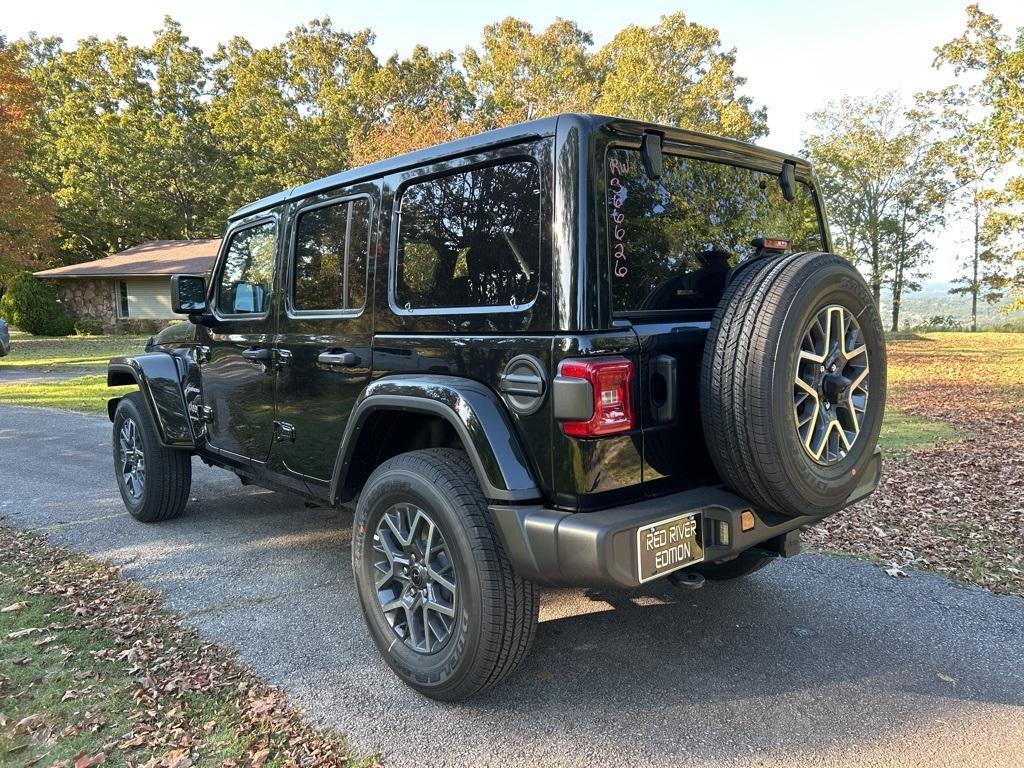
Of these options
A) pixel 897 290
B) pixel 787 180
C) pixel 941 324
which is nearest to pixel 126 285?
pixel 787 180

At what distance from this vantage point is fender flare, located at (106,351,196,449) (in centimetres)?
448

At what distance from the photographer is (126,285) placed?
97.7 feet

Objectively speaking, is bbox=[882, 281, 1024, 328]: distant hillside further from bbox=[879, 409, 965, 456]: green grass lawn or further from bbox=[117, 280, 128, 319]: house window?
bbox=[117, 280, 128, 319]: house window

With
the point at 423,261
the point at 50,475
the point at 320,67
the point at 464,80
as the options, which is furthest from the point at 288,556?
the point at 320,67

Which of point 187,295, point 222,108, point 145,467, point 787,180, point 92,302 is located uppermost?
point 222,108

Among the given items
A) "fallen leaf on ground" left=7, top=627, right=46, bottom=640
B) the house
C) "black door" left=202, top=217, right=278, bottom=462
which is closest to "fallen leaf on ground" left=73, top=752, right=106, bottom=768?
"fallen leaf on ground" left=7, top=627, right=46, bottom=640

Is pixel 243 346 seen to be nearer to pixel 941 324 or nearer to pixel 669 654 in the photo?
pixel 669 654

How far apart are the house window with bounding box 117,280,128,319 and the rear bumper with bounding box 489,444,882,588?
106ft

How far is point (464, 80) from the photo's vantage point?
34.1 m

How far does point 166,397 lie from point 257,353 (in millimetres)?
1149

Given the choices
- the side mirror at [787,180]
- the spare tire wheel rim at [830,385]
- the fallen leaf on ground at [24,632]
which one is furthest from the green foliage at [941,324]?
the fallen leaf on ground at [24,632]

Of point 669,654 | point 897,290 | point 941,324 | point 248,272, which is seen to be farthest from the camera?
point 897,290

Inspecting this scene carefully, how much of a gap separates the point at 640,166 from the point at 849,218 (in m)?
38.3

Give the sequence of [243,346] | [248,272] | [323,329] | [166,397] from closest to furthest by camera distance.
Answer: [323,329], [243,346], [248,272], [166,397]
